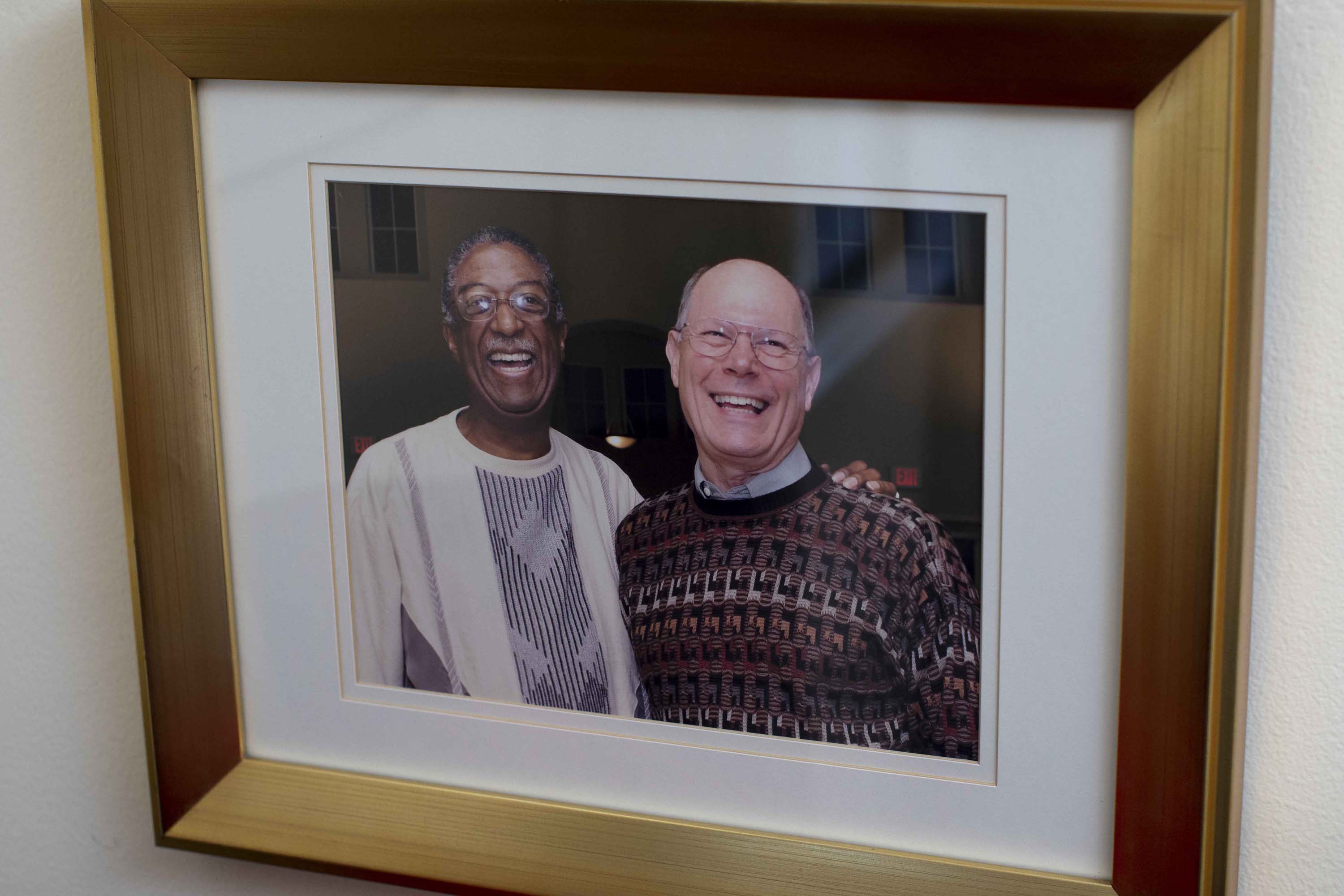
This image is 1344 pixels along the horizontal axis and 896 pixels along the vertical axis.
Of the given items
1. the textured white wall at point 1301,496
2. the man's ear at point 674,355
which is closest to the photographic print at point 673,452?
the man's ear at point 674,355

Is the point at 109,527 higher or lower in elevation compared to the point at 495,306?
lower

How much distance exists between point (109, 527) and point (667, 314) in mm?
419

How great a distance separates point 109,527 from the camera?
0.64 m

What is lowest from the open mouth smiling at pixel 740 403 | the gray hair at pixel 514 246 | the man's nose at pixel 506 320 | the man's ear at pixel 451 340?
the open mouth smiling at pixel 740 403

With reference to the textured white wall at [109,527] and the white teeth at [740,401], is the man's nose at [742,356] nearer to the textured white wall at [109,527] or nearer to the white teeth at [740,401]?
the white teeth at [740,401]

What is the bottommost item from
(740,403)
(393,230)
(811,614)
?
(811,614)

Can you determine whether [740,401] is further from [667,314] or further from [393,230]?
[393,230]

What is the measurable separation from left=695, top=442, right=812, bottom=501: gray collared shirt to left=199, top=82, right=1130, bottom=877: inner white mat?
0.09m

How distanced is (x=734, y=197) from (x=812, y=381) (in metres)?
0.10

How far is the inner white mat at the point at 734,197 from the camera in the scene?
453 millimetres

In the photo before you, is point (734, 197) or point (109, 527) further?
point (109, 527)

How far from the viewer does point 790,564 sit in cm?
50

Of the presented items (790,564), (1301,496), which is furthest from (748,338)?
(1301,496)

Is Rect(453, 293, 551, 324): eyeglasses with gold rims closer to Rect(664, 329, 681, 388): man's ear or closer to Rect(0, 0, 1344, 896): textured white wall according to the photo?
Rect(664, 329, 681, 388): man's ear
